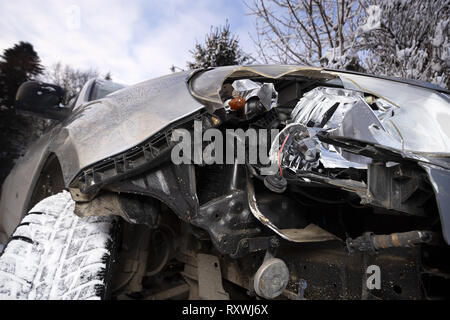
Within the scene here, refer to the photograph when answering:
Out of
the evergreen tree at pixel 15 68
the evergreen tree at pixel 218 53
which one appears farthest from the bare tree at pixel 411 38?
the evergreen tree at pixel 15 68

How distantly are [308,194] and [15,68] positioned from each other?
12351 millimetres

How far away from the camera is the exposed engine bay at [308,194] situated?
1007mm

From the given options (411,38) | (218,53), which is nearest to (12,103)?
(218,53)

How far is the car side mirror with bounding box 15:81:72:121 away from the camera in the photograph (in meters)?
2.41

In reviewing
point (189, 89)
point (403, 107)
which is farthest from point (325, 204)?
point (189, 89)

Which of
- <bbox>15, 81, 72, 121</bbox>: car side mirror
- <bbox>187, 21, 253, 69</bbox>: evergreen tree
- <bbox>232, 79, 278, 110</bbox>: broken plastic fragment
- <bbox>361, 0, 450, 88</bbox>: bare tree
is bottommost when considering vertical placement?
<bbox>232, 79, 278, 110</bbox>: broken plastic fragment

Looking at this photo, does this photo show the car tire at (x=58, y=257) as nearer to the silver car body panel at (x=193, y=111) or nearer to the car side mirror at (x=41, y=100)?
the silver car body panel at (x=193, y=111)

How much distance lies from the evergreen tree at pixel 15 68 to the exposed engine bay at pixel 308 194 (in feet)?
32.0

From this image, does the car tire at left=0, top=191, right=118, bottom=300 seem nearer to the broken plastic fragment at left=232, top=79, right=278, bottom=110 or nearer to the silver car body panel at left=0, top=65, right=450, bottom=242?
the silver car body panel at left=0, top=65, right=450, bottom=242

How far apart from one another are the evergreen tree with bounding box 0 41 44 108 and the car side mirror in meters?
7.82

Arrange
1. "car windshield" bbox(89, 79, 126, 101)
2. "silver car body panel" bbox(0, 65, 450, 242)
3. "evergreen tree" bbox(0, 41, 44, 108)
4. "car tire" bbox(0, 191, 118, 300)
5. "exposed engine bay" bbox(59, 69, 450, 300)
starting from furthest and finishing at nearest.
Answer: "evergreen tree" bbox(0, 41, 44, 108) < "car windshield" bbox(89, 79, 126, 101) < "car tire" bbox(0, 191, 118, 300) < "silver car body panel" bbox(0, 65, 450, 242) < "exposed engine bay" bbox(59, 69, 450, 300)

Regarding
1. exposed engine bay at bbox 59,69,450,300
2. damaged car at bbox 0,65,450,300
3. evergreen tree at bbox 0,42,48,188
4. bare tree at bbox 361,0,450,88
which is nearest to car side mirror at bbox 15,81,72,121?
damaged car at bbox 0,65,450,300

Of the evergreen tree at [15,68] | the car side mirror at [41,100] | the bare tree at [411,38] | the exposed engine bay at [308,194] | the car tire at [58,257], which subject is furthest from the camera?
the evergreen tree at [15,68]
